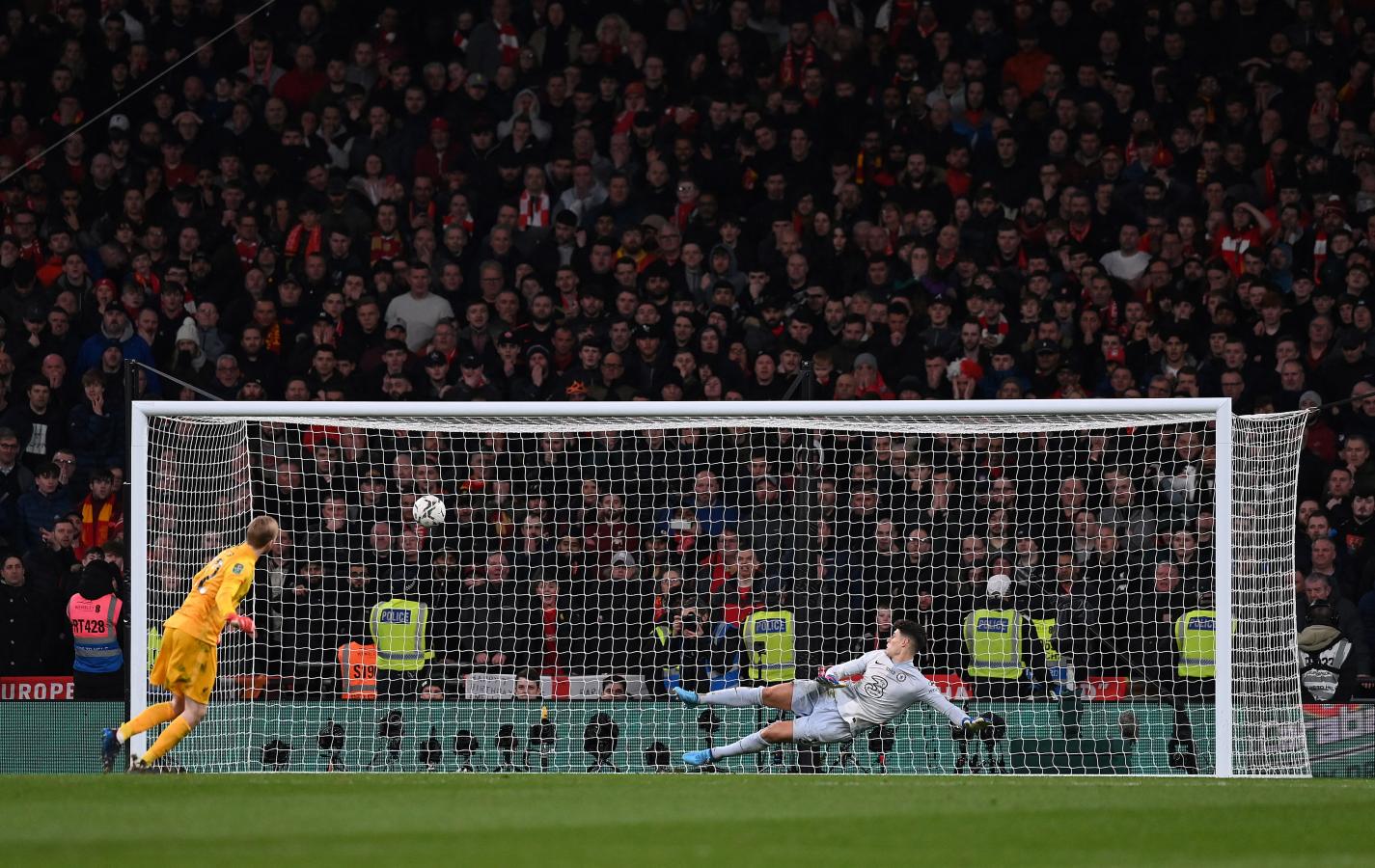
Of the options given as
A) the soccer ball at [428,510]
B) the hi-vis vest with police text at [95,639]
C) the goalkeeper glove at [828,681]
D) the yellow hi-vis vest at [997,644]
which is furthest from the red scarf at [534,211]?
the goalkeeper glove at [828,681]

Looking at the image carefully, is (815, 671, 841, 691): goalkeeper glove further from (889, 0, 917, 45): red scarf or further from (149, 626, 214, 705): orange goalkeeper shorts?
(889, 0, 917, 45): red scarf

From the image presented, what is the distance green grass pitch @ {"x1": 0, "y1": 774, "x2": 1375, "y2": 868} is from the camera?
813 centimetres

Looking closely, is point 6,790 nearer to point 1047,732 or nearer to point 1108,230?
point 1047,732

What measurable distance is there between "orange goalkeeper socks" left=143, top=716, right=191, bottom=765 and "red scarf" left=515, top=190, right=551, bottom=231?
714 cm

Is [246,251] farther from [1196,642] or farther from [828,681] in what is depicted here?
[1196,642]

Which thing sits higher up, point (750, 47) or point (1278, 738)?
point (750, 47)

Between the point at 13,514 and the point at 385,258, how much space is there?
385 centimetres

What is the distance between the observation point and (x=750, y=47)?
18.6 meters

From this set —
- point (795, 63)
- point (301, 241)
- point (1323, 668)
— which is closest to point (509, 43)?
point (795, 63)

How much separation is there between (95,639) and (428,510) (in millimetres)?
2890

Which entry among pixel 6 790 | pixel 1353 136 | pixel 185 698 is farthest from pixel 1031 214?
pixel 6 790

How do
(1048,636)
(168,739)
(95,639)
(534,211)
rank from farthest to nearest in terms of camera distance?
(534,211), (95,639), (1048,636), (168,739)

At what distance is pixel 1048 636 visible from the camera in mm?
13773

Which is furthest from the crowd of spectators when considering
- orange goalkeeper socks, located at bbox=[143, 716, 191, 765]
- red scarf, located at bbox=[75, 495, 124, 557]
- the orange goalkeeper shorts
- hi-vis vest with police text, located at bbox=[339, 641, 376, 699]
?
orange goalkeeper socks, located at bbox=[143, 716, 191, 765]
